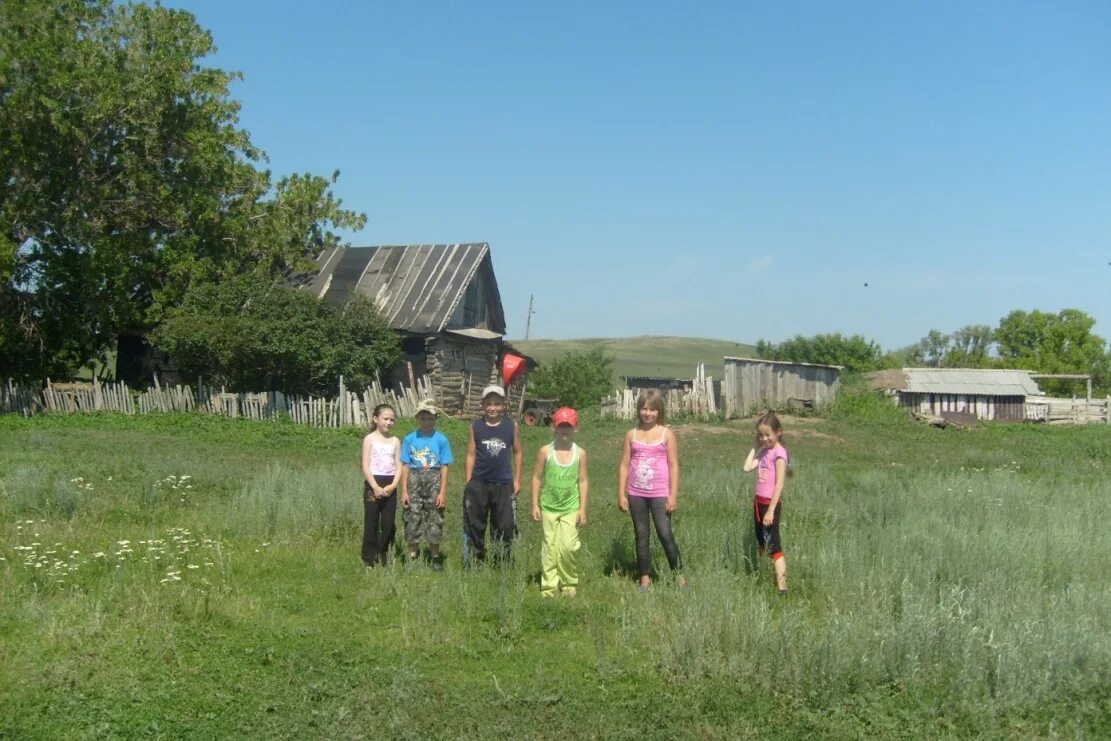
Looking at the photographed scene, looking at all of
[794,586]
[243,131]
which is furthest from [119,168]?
[794,586]

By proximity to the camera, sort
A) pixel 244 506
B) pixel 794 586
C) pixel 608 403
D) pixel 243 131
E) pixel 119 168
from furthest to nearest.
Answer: pixel 608 403, pixel 243 131, pixel 119 168, pixel 244 506, pixel 794 586

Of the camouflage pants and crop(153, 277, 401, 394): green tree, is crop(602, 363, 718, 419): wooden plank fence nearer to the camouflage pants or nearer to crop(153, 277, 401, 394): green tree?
crop(153, 277, 401, 394): green tree

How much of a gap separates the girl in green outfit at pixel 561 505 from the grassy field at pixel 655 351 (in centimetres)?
8909

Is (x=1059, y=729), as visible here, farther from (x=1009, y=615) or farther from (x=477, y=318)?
(x=477, y=318)

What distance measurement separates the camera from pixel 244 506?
1120 cm

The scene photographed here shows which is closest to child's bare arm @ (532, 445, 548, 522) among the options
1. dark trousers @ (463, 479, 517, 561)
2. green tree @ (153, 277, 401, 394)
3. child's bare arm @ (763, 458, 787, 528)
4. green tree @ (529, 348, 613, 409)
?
dark trousers @ (463, 479, 517, 561)

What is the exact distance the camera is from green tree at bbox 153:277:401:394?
85.4 feet

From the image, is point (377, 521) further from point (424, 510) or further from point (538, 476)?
point (538, 476)

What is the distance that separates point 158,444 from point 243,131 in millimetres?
13188

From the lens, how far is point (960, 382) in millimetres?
47594

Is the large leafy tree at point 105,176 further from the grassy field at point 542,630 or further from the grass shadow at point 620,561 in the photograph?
the grass shadow at point 620,561

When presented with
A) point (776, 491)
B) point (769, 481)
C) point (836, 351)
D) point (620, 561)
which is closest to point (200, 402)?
point (620, 561)

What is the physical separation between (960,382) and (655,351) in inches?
3027

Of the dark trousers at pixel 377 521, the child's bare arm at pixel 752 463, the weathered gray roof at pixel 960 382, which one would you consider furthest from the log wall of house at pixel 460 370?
the weathered gray roof at pixel 960 382
